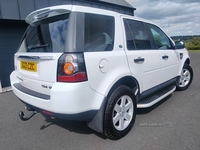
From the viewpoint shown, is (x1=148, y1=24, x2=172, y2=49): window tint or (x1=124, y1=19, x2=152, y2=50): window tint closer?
(x1=124, y1=19, x2=152, y2=50): window tint

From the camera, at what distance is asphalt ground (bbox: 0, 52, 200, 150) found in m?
2.14

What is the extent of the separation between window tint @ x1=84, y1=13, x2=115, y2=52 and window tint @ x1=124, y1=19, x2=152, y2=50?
378 mm

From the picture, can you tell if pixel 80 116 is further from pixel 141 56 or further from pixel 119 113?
pixel 141 56

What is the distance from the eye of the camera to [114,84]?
2078 mm

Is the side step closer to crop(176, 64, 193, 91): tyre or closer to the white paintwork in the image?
the white paintwork

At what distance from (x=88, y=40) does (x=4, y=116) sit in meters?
2.64

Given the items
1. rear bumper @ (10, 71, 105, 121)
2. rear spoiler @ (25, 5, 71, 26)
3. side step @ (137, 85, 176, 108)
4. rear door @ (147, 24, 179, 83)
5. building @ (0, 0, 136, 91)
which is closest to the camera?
rear bumper @ (10, 71, 105, 121)

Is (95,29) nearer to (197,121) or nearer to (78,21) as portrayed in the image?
(78,21)

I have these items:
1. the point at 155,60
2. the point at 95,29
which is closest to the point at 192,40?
the point at 155,60

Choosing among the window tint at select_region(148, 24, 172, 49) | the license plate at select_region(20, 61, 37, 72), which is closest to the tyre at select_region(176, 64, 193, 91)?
the window tint at select_region(148, 24, 172, 49)

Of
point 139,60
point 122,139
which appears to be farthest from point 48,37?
point 122,139

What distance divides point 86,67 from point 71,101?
420 mm

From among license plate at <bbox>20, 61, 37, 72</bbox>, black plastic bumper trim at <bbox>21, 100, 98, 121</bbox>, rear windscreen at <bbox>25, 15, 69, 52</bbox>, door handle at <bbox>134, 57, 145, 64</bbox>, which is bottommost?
black plastic bumper trim at <bbox>21, 100, 98, 121</bbox>

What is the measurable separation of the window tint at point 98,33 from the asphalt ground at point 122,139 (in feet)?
4.51
